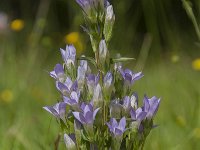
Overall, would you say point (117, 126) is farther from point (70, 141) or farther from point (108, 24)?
point (108, 24)

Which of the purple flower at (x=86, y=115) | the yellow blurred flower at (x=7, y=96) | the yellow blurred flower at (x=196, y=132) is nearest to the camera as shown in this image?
the purple flower at (x=86, y=115)

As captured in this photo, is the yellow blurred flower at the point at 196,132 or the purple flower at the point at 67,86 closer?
the purple flower at the point at 67,86

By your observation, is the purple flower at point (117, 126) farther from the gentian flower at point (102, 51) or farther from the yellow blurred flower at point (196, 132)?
the yellow blurred flower at point (196, 132)

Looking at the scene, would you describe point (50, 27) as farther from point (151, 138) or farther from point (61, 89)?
point (61, 89)

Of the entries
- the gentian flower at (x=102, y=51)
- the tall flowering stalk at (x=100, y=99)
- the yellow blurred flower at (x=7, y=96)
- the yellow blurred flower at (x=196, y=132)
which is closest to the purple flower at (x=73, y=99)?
the tall flowering stalk at (x=100, y=99)

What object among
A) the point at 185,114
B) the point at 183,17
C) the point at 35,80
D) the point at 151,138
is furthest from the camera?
the point at 183,17

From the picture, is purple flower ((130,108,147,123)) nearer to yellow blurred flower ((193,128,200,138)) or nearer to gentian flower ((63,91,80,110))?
gentian flower ((63,91,80,110))

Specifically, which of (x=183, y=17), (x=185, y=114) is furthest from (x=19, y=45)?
(x=185, y=114)

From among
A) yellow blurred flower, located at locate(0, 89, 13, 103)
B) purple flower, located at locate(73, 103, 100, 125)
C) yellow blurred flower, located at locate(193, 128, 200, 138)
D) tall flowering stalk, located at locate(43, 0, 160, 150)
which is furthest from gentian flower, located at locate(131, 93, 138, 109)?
yellow blurred flower, located at locate(0, 89, 13, 103)
